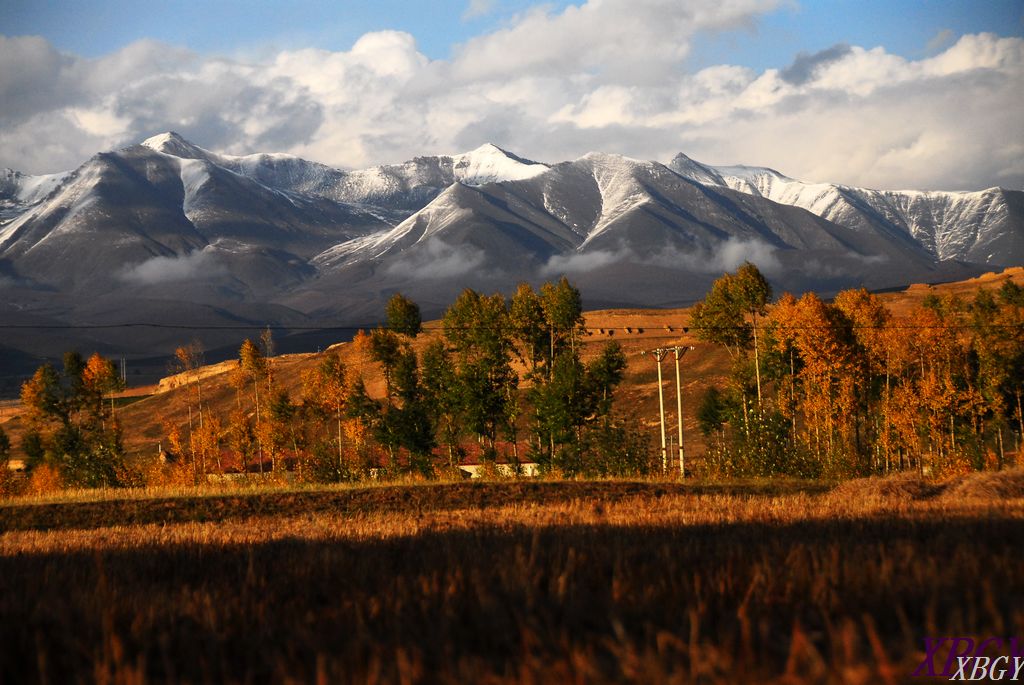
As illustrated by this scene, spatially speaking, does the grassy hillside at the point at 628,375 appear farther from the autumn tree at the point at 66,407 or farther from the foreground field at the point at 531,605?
the foreground field at the point at 531,605

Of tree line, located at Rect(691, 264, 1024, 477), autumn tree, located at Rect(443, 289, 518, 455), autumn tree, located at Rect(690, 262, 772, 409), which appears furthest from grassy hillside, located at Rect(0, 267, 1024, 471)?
autumn tree, located at Rect(443, 289, 518, 455)

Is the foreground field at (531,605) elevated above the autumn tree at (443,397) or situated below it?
above

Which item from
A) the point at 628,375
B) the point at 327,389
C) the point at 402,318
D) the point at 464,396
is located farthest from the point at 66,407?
the point at 628,375

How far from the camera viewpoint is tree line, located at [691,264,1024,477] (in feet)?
221

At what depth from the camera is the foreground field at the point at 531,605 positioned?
5.51 metres

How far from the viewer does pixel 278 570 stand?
396 inches

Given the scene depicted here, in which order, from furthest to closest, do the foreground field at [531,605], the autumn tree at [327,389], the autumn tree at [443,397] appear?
the autumn tree at [327,389] < the autumn tree at [443,397] < the foreground field at [531,605]

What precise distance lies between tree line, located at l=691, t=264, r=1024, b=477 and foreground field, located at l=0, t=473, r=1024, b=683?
4694 centimetres

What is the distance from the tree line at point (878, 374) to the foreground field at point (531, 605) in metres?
46.9

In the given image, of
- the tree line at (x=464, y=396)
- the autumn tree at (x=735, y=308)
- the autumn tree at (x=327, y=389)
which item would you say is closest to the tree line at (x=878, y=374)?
the autumn tree at (x=735, y=308)

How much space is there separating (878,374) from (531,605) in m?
74.7

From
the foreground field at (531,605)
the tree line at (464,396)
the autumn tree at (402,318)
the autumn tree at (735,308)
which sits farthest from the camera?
the autumn tree at (402,318)

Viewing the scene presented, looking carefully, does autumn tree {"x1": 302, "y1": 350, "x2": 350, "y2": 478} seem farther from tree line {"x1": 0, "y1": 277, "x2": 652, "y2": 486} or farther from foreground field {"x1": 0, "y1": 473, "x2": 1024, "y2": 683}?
foreground field {"x1": 0, "y1": 473, "x2": 1024, "y2": 683}

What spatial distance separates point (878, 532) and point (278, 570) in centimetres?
710
